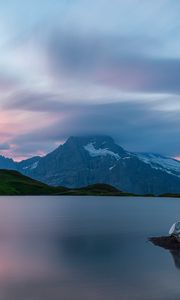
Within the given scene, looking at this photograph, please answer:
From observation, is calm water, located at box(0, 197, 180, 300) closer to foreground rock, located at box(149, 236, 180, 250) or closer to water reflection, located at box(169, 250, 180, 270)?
water reflection, located at box(169, 250, 180, 270)

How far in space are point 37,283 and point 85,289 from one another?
5.42 meters

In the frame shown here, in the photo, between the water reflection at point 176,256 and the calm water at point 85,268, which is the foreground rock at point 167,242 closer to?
the calm water at point 85,268

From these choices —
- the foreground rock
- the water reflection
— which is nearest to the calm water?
the water reflection

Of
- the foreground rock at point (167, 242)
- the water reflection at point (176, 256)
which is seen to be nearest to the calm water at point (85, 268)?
the water reflection at point (176, 256)

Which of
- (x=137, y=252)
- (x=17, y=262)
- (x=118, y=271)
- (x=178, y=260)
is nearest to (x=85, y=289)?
(x=118, y=271)

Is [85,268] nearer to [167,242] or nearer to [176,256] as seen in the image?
[176,256]

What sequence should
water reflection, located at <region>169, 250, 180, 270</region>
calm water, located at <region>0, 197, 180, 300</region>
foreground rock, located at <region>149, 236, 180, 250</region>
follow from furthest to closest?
foreground rock, located at <region>149, 236, 180, 250</region>
water reflection, located at <region>169, 250, 180, 270</region>
calm water, located at <region>0, 197, 180, 300</region>

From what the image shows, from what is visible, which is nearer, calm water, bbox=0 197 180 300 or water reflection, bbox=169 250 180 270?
calm water, bbox=0 197 180 300

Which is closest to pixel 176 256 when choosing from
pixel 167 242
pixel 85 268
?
pixel 167 242

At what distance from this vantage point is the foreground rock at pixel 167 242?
2931 inches

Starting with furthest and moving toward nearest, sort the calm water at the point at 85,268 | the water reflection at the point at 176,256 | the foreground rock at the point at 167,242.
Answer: the foreground rock at the point at 167,242, the water reflection at the point at 176,256, the calm water at the point at 85,268

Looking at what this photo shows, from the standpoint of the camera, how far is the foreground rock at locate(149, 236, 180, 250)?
74438mm

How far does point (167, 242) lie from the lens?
7862cm

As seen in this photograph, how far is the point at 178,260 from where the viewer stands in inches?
2403
